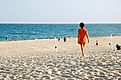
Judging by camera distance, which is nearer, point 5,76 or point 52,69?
point 5,76

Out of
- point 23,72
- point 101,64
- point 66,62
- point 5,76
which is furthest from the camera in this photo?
point 66,62

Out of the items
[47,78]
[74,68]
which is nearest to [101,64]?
[74,68]

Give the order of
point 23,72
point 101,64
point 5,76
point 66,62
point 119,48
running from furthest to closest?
point 119,48 → point 66,62 → point 101,64 → point 23,72 → point 5,76

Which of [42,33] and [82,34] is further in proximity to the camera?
[42,33]

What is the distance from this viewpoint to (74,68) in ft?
34.8

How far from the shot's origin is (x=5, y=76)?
953cm

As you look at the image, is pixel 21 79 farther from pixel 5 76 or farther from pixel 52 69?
pixel 52 69

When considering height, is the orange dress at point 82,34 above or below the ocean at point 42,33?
above

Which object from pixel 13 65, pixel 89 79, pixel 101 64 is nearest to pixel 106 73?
pixel 89 79

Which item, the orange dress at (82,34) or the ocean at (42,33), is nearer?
the orange dress at (82,34)

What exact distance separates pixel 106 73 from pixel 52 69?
196cm

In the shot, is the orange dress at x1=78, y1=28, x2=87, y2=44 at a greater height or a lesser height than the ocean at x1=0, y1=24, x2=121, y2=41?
greater

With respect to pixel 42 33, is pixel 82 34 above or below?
above

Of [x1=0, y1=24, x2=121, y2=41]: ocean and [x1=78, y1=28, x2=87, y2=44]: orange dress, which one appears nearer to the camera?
[x1=78, y1=28, x2=87, y2=44]: orange dress
